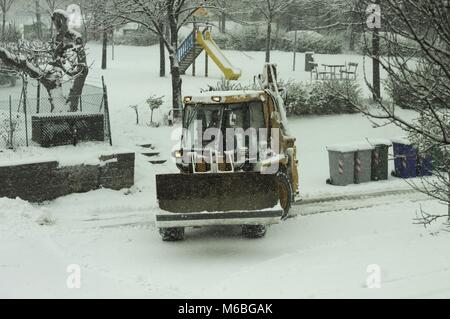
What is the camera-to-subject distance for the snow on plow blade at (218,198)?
10320mm

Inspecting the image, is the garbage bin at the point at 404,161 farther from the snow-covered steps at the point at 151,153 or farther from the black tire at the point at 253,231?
the black tire at the point at 253,231

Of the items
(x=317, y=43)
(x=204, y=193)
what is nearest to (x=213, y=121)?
(x=204, y=193)

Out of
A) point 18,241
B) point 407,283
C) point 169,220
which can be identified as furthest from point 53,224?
point 407,283

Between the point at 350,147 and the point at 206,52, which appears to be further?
the point at 206,52

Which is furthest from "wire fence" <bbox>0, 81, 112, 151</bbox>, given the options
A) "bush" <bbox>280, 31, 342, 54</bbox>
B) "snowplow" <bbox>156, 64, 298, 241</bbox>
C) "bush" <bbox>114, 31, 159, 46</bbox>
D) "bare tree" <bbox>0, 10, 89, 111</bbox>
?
"bush" <bbox>114, 31, 159, 46</bbox>

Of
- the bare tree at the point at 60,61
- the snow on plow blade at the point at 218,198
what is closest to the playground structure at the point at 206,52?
the bare tree at the point at 60,61

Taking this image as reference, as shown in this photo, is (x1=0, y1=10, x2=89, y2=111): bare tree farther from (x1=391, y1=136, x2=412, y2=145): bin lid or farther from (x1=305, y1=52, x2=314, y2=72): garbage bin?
(x1=305, y1=52, x2=314, y2=72): garbage bin

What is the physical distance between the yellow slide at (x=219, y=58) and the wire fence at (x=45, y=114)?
8.44 metres

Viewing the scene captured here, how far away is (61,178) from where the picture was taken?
1437 cm

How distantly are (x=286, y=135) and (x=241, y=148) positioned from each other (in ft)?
4.61

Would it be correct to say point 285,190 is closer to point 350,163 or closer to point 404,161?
point 350,163

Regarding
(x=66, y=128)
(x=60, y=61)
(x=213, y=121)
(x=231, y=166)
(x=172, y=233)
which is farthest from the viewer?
(x=60, y=61)

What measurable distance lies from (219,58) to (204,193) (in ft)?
53.0

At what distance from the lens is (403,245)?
33.3 feet
